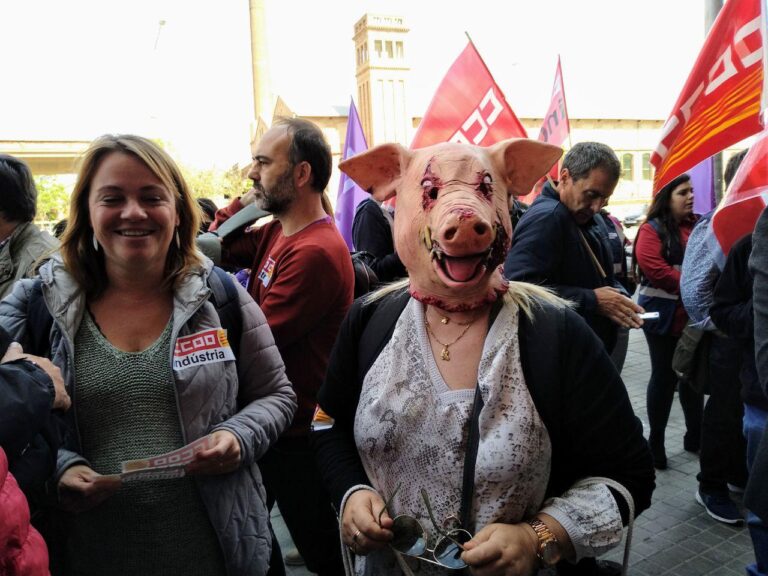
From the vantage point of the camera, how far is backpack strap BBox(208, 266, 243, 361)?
189 centimetres

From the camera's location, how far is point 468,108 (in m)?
5.21

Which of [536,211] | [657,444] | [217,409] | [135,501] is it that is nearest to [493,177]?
[217,409]

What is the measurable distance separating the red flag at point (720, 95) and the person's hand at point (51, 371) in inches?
133

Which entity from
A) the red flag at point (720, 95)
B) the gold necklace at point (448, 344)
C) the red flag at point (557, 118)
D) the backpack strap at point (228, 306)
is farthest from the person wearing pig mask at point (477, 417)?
the red flag at point (557, 118)

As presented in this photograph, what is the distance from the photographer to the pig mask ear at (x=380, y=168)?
1.70 metres

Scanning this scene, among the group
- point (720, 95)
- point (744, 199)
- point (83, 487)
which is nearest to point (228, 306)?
point (83, 487)

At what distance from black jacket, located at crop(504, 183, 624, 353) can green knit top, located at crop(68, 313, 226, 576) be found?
1.84m

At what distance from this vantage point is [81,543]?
1698 mm

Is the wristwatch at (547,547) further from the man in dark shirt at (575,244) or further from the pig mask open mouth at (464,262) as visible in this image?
the man in dark shirt at (575,244)

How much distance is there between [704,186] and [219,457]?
16.5 feet

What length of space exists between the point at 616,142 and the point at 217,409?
4422 centimetres

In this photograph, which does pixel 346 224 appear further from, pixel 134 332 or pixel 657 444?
pixel 134 332

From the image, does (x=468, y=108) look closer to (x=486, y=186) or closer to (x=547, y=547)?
(x=486, y=186)

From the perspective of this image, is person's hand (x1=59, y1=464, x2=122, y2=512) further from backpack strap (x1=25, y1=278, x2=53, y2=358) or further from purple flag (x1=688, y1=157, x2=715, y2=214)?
purple flag (x1=688, y1=157, x2=715, y2=214)
